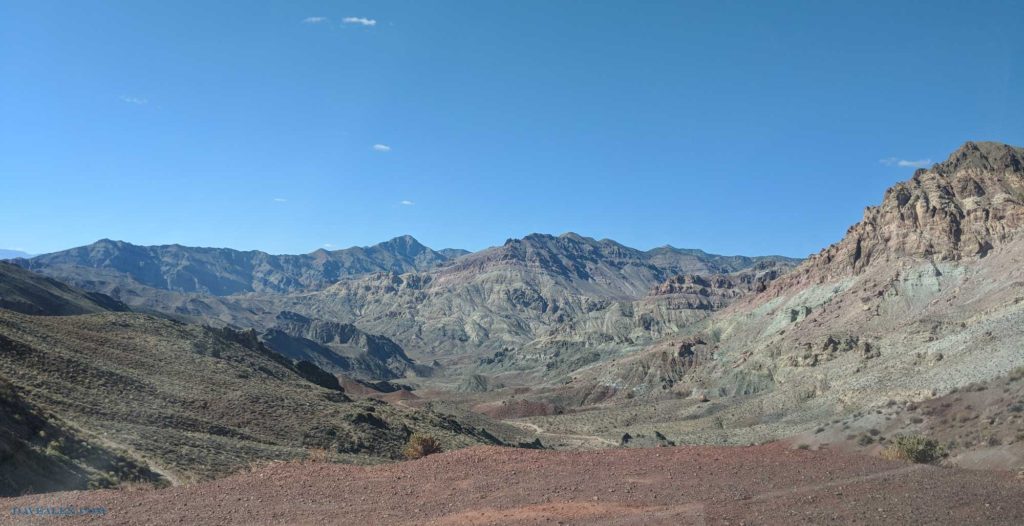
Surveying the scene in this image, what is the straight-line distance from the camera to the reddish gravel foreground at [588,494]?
46.9 ft

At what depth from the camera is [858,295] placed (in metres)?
93.8

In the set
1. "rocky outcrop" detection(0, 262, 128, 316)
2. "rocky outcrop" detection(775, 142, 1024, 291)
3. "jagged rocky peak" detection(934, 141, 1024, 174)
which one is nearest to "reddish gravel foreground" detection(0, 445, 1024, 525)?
"rocky outcrop" detection(775, 142, 1024, 291)

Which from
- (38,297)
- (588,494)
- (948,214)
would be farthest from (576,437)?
(38,297)

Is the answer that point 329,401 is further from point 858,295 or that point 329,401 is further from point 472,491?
point 858,295

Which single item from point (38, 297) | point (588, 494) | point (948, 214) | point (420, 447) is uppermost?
point (948, 214)

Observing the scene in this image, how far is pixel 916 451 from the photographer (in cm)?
2120

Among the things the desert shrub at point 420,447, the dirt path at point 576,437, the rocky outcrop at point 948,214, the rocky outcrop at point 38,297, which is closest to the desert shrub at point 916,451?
the desert shrub at point 420,447

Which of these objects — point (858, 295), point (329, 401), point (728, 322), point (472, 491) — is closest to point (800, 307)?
point (858, 295)

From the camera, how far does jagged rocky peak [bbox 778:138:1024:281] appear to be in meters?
84.6

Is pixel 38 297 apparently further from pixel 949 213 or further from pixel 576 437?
pixel 949 213

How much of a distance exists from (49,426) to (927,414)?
3329 cm

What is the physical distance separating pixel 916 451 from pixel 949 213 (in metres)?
83.4

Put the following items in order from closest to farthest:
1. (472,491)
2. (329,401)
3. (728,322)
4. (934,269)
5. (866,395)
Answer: (472,491), (329,401), (866,395), (934,269), (728,322)

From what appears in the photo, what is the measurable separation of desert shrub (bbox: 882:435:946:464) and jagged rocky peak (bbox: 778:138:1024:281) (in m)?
73.3
